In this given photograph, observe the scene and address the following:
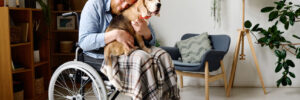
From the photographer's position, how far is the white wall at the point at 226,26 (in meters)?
3.48

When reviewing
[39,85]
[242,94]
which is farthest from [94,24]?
[242,94]

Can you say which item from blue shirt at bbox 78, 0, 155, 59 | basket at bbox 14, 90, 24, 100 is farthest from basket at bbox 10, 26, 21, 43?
blue shirt at bbox 78, 0, 155, 59

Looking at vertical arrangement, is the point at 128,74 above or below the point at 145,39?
below

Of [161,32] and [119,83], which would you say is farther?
[161,32]

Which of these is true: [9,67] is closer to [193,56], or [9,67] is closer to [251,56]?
[193,56]

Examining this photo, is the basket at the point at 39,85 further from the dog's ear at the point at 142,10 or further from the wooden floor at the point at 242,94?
the dog's ear at the point at 142,10

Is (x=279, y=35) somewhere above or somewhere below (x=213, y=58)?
above

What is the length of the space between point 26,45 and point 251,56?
2494 mm

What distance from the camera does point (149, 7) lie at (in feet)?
5.01

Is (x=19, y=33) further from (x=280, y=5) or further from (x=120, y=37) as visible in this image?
(x=280, y=5)

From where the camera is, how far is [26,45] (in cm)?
286

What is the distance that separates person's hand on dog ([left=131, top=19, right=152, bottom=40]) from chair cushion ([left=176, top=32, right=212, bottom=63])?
157 centimetres

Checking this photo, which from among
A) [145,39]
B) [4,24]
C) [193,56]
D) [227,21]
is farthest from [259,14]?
[4,24]

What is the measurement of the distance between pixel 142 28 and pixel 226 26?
218 cm
